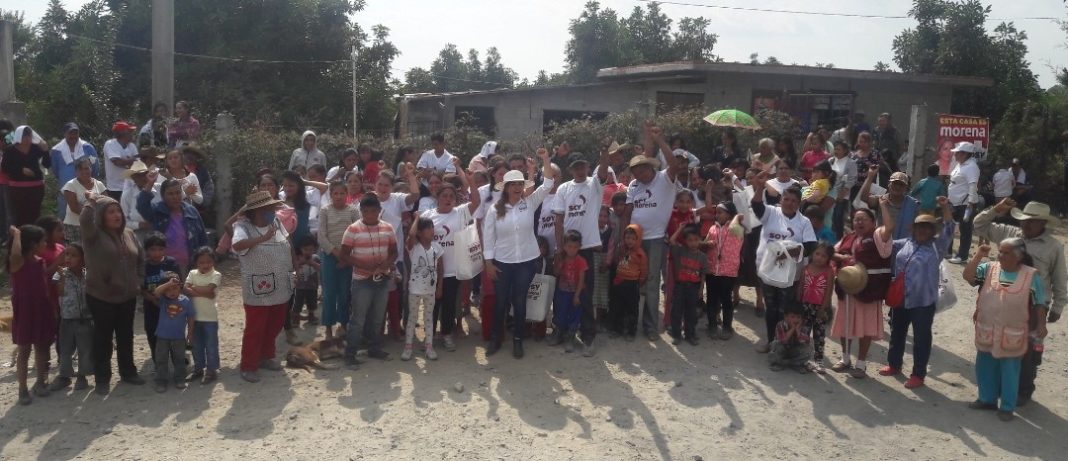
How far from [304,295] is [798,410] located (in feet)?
16.3

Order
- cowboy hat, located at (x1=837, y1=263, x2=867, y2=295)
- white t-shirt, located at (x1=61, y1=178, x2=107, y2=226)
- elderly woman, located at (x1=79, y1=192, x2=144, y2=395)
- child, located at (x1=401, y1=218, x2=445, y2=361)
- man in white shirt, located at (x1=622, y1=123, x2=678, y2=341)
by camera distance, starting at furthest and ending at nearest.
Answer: white t-shirt, located at (x1=61, y1=178, x2=107, y2=226)
man in white shirt, located at (x1=622, y1=123, x2=678, y2=341)
child, located at (x1=401, y1=218, x2=445, y2=361)
cowboy hat, located at (x1=837, y1=263, x2=867, y2=295)
elderly woman, located at (x1=79, y1=192, x2=144, y2=395)

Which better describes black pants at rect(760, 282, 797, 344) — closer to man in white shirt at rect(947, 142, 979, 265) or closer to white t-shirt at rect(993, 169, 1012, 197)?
man in white shirt at rect(947, 142, 979, 265)

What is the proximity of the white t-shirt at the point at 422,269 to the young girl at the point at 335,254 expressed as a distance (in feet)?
2.08

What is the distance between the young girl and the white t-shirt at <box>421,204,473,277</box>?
736 mm

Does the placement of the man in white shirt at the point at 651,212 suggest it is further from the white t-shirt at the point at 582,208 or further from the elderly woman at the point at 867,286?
the elderly woman at the point at 867,286

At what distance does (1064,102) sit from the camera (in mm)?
A: 21453

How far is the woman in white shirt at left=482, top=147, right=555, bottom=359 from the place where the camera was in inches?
288

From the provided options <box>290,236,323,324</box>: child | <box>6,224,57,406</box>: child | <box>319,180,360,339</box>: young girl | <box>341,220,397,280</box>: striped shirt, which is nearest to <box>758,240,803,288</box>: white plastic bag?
<box>341,220,397,280</box>: striped shirt

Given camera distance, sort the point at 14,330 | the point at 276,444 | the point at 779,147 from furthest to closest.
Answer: the point at 779,147
the point at 14,330
the point at 276,444

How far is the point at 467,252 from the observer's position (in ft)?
24.9

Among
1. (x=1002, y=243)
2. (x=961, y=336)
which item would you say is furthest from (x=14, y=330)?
(x=961, y=336)

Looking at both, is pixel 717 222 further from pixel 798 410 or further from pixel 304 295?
pixel 304 295

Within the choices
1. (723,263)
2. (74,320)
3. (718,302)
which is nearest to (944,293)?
(723,263)

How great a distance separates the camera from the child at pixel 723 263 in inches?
307
